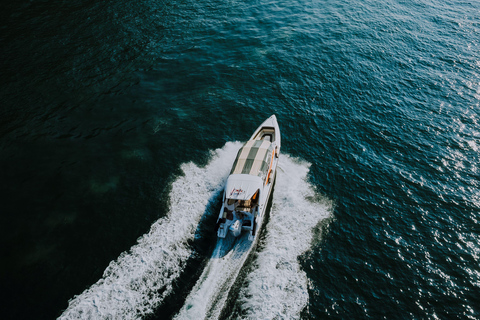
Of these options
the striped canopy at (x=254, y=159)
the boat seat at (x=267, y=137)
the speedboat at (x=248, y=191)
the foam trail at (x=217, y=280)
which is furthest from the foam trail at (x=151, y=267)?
the boat seat at (x=267, y=137)

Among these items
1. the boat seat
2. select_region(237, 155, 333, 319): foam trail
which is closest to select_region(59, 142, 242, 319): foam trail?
select_region(237, 155, 333, 319): foam trail

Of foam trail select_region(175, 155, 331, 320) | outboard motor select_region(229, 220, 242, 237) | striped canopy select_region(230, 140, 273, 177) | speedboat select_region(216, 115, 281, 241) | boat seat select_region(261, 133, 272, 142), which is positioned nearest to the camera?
foam trail select_region(175, 155, 331, 320)

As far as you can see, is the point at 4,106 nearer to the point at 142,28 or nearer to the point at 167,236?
the point at 142,28

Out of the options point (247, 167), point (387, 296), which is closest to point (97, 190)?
point (247, 167)

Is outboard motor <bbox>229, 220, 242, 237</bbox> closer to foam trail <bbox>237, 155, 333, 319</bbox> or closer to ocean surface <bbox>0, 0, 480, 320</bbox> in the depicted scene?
ocean surface <bbox>0, 0, 480, 320</bbox>

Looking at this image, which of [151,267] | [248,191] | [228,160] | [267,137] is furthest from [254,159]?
Result: [151,267]

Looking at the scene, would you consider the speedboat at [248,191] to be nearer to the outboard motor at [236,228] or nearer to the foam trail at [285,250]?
the outboard motor at [236,228]

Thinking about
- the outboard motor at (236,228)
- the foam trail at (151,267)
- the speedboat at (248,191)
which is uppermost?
the speedboat at (248,191)
